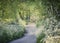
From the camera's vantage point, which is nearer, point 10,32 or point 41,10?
point 41,10

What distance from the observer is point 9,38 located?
932 cm

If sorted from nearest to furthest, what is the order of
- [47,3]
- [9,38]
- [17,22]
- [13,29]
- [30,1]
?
[47,3]
[30,1]
[9,38]
[13,29]
[17,22]

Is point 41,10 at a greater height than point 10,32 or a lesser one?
greater

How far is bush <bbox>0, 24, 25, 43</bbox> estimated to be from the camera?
28.8 ft

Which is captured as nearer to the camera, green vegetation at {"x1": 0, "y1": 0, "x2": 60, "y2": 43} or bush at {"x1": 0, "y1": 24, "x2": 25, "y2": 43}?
green vegetation at {"x1": 0, "y1": 0, "x2": 60, "y2": 43}

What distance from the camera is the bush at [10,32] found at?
8.79 metres

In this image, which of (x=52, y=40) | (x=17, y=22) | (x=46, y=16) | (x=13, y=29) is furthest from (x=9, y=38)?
(x=52, y=40)

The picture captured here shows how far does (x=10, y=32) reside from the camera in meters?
9.48

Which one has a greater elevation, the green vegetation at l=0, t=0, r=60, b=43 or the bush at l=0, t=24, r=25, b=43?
the green vegetation at l=0, t=0, r=60, b=43

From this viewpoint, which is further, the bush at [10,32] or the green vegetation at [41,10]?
the bush at [10,32]

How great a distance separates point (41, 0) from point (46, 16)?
0.55 m

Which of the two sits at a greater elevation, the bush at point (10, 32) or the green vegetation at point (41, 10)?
the green vegetation at point (41, 10)

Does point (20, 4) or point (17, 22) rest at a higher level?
point (20, 4)

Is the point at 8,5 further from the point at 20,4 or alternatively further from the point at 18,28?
the point at 18,28
